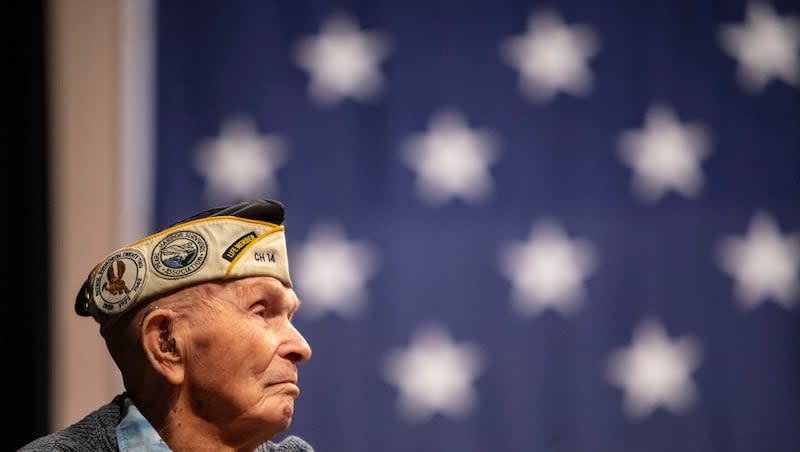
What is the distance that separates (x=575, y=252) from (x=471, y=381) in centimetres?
62

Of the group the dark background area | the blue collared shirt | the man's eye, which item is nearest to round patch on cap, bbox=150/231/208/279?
the man's eye

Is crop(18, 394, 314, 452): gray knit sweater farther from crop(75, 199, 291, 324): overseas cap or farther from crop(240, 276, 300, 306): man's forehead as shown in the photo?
crop(240, 276, 300, 306): man's forehead

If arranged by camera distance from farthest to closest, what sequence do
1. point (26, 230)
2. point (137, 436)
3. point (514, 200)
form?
point (514, 200) < point (26, 230) < point (137, 436)

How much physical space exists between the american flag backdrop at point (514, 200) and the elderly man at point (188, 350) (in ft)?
5.38

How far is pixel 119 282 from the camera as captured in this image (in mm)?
1482

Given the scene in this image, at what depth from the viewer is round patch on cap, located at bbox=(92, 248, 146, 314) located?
4.83 feet

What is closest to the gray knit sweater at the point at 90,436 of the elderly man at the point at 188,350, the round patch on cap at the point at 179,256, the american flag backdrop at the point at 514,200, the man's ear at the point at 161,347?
the elderly man at the point at 188,350

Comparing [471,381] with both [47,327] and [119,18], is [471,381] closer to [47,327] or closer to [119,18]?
[47,327]

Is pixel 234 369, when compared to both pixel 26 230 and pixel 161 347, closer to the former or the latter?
pixel 161 347

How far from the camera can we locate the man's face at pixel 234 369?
58.0 inches

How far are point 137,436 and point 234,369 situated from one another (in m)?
0.19

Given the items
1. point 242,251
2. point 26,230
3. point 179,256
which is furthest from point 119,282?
point 26,230

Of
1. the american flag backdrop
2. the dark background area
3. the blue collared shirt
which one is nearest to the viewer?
the blue collared shirt

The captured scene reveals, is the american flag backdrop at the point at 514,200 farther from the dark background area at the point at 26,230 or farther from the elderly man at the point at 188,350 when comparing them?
the elderly man at the point at 188,350
